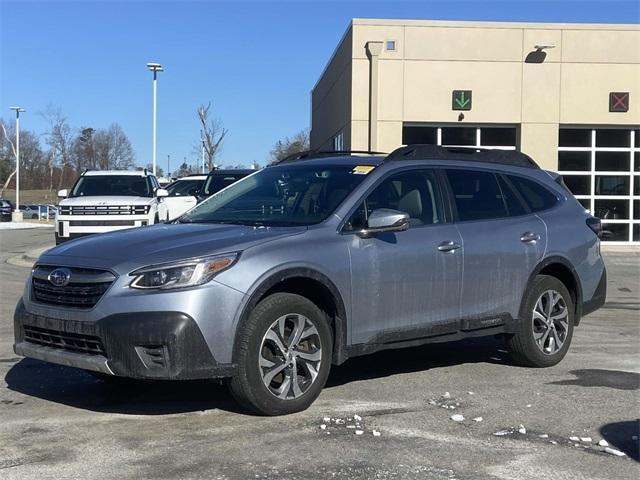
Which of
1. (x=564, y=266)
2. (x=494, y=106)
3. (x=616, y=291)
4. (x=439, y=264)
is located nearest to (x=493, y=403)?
(x=439, y=264)

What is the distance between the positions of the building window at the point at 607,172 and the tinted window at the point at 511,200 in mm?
16348

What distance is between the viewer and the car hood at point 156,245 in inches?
196

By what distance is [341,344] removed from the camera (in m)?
5.58

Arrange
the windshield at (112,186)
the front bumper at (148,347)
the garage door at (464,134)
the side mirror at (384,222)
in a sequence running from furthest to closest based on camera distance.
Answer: the garage door at (464,134) < the windshield at (112,186) < the side mirror at (384,222) < the front bumper at (148,347)

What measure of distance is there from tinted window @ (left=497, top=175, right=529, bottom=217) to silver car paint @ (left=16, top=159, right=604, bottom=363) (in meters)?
0.09

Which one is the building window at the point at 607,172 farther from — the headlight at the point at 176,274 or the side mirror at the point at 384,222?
the headlight at the point at 176,274

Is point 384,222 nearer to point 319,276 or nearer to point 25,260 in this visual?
point 319,276

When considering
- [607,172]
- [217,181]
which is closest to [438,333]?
[217,181]

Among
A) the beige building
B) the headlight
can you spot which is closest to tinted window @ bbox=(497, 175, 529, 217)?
the headlight

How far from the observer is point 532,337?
688cm

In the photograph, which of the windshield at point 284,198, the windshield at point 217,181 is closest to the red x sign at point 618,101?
the windshield at point 217,181

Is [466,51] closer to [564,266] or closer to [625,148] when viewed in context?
[625,148]

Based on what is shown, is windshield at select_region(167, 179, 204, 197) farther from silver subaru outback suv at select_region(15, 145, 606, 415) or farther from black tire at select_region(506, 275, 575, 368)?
black tire at select_region(506, 275, 575, 368)

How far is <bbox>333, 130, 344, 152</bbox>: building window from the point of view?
84.2 ft
